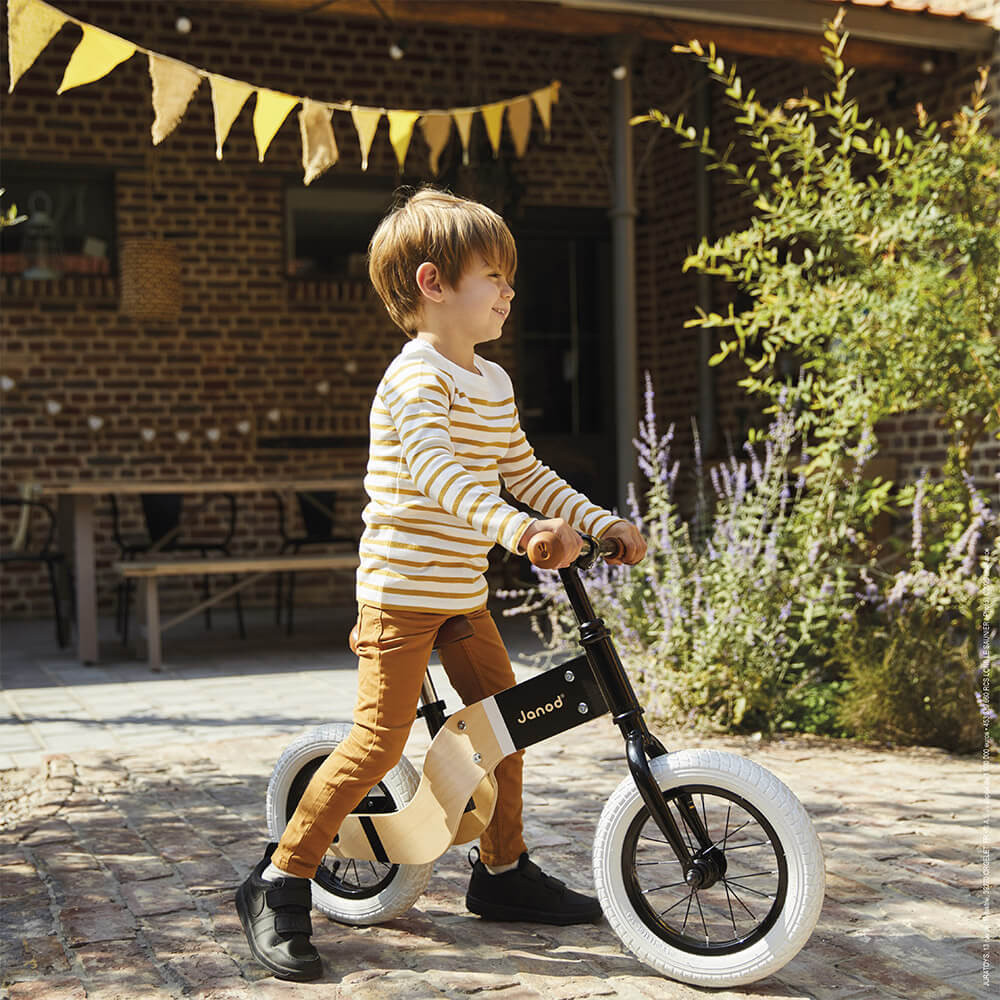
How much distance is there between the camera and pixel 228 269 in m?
9.45

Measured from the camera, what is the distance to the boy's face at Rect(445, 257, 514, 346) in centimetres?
250

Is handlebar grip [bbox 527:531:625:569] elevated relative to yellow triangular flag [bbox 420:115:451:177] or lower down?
lower down

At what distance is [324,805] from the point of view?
8.24 feet

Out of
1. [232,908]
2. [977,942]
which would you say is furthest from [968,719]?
[232,908]

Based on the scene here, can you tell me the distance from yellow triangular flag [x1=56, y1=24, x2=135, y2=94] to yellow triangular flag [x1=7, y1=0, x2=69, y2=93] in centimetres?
11

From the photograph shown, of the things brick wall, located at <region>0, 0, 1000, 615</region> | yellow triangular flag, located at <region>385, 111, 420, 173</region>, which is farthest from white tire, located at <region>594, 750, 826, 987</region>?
brick wall, located at <region>0, 0, 1000, 615</region>

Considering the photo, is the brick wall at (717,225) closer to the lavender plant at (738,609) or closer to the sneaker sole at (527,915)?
the lavender plant at (738,609)

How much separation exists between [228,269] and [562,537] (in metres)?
7.75

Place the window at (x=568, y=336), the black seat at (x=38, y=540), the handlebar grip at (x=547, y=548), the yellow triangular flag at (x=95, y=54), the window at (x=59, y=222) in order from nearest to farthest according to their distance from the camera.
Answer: the handlebar grip at (x=547, y=548), the yellow triangular flag at (x=95, y=54), the black seat at (x=38, y=540), the window at (x=59, y=222), the window at (x=568, y=336)

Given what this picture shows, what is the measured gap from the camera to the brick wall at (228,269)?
29.4 ft

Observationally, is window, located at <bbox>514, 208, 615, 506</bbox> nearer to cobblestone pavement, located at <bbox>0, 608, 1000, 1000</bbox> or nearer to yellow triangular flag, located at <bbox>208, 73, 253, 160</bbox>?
yellow triangular flag, located at <bbox>208, 73, 253, 160</bbox>

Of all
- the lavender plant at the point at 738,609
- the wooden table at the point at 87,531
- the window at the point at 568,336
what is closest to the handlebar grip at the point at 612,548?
the lavender plant at the point at 738,609

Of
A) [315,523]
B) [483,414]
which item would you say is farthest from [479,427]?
[315,523]

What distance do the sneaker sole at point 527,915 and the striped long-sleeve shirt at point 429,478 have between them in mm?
688
